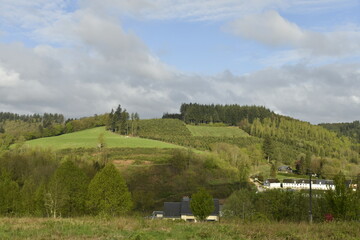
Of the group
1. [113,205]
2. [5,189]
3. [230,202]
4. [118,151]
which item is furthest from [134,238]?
[118,151]

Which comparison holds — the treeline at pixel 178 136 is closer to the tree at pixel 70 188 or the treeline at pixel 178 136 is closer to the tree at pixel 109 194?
the tree at pixel 70 188

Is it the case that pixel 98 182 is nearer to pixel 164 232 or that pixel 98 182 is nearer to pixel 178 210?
pixel 178 210

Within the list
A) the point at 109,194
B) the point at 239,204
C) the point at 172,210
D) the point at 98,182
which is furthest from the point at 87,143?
the point at 109,194

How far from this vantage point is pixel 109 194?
46469 mm

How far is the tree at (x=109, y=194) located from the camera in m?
45.8

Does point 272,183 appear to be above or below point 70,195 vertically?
below

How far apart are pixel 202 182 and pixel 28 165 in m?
44.8

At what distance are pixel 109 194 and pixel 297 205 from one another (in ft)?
87.4

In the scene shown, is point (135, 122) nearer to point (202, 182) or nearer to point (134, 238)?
point (202, 182)

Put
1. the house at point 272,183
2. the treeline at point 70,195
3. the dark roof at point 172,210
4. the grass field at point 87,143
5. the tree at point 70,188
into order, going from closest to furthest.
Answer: the treeline at point 70,195
the tree at point 70,188
the dark roof at point 172,210
the house at point 272,183
the grass field at point 87,143

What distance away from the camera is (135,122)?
171875mm

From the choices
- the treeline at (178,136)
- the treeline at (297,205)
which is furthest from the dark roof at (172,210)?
the treeline at (178,136)

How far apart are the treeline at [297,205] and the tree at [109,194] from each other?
56.4ft

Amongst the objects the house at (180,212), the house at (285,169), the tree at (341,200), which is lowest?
the house at (180,212)
